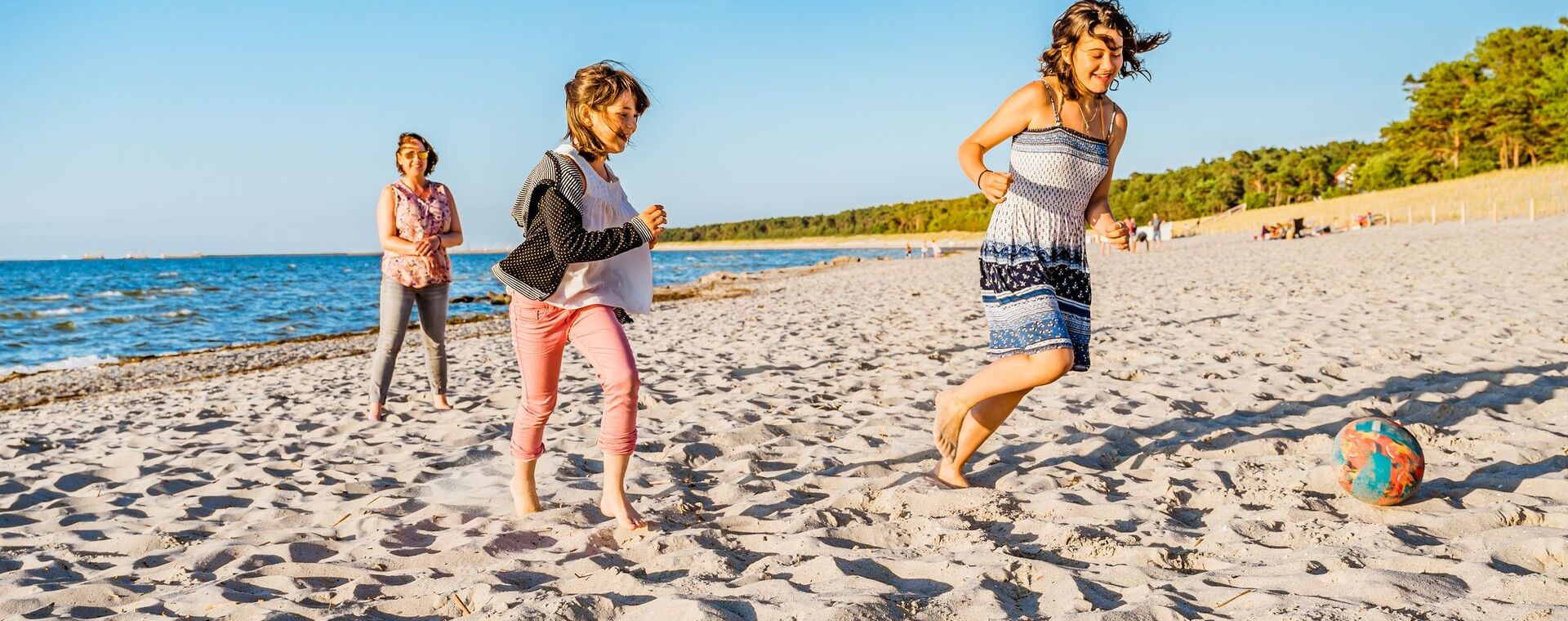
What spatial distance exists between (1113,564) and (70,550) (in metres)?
3.67

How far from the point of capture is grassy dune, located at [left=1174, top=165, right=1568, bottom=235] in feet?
106

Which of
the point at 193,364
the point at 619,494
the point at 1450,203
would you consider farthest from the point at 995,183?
the point at 1450,203

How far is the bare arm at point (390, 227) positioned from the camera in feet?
17.5

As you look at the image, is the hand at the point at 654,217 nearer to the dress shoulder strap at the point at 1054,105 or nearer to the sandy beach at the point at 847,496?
the sandy beach at the point at 847,496

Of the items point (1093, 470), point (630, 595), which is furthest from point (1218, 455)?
point (630, 595)

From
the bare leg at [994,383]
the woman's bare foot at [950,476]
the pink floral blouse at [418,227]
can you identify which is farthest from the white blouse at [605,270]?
the pink floral blouse at [418,227]

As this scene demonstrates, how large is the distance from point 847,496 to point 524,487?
126cm

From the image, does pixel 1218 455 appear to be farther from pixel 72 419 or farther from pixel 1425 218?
pixel 1425 218

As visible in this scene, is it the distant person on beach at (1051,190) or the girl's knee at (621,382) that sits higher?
the distant person on beach at (1051,190)

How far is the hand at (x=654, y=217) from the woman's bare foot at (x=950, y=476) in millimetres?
1597

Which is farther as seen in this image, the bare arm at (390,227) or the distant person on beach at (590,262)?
the bare arm at (390,227)

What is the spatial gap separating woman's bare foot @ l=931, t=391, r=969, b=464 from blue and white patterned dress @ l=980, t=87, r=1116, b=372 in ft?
1.17

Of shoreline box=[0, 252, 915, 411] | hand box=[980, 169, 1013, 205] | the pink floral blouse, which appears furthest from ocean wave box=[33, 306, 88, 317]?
hand box=[980, 169, 1013, 205]

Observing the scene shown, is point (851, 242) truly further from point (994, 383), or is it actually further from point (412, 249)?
point (994, 383)
